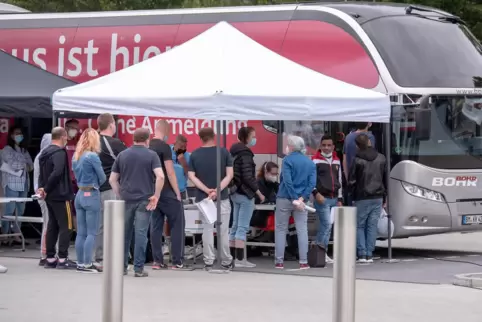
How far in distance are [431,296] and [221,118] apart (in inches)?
127

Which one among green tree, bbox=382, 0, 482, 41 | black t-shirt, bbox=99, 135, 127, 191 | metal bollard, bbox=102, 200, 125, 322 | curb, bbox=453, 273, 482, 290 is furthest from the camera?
green tree, bbox=382, 0, 482, 41

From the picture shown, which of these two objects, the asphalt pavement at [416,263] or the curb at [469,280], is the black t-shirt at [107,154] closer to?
the asphalt pavement at [416,263]

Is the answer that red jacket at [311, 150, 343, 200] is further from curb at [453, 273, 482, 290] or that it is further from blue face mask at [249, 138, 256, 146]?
curb at [453, 273, 482, 290]

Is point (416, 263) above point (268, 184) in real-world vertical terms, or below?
below

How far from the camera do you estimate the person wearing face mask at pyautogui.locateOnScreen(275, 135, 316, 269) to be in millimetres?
15336

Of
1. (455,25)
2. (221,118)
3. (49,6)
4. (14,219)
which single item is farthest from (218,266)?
(49,6)

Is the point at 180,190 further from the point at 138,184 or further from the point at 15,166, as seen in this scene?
the point at 15,166

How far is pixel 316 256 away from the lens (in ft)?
52.4

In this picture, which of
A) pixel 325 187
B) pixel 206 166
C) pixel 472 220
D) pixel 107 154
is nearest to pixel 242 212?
pixel 206 166

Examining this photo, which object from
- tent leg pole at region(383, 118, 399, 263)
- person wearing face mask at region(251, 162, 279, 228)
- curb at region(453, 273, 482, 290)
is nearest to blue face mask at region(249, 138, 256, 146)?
person wearing face mask at region(251, 162, 279, 228)

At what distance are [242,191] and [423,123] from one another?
2.83 meters

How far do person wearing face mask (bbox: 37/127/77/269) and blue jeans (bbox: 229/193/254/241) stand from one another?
2.08m

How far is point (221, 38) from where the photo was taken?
15.8 m

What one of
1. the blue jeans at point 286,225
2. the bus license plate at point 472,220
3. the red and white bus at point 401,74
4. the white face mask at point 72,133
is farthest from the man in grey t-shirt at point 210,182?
the bus license plate at point 472,220
